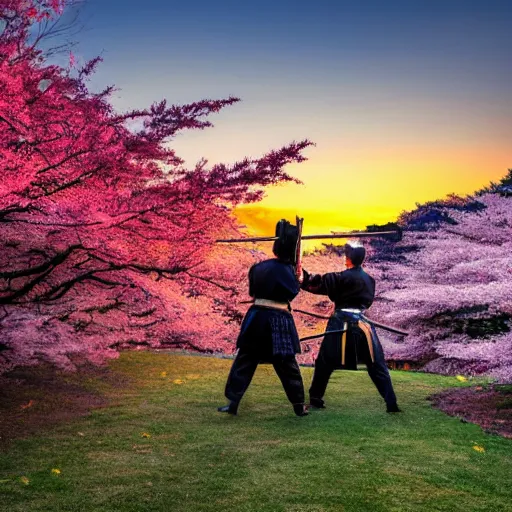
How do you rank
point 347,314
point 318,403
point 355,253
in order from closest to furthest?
point 347,314 → point 355,253 → point 318,403

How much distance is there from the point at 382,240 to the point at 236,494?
41.2 feet

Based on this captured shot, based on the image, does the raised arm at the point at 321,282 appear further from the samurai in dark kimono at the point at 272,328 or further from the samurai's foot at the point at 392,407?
the samurai's foot at the point at 392,407

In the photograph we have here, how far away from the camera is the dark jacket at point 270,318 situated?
25.1 feet

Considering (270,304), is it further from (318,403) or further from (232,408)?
(318,403)

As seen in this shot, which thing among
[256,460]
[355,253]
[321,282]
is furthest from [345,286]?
[256,460]

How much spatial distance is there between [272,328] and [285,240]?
3.44 feet

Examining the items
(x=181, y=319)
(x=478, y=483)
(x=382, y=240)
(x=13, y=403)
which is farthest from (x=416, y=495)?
(x=382, y=240)

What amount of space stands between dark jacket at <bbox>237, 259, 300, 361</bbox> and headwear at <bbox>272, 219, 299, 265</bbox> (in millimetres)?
110

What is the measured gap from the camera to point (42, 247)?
719 cm

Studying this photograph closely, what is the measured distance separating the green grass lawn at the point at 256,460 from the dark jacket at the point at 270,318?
831 mm

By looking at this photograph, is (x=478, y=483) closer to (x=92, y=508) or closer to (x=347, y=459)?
(x=347, y=459)

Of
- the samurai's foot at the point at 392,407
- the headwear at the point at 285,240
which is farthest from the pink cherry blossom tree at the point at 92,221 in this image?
the samurai's foot at the point at 392,407

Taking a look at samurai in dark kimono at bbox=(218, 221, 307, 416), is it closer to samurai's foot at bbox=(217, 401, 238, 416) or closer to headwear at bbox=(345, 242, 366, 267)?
samurai's foot at bbox=(217, 401, 238, 416)

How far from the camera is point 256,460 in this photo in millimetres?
5773
